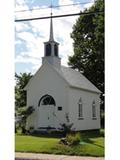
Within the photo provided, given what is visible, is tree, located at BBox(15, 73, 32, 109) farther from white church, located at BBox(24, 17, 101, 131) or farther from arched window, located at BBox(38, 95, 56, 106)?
arched window, located at BBox(38, 95, 56, 106)

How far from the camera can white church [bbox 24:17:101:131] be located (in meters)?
11.7

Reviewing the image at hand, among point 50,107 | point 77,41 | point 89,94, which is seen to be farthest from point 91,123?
point 77,41

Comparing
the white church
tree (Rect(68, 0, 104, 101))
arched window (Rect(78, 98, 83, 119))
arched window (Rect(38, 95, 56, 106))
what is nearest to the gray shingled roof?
the white church

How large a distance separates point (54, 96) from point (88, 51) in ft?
15.8

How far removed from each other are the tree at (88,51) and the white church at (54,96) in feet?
8.81

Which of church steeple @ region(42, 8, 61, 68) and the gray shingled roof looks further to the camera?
church steeple @ region(42, 8, 61, 68)

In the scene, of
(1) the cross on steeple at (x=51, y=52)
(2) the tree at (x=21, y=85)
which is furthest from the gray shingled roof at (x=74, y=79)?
(2) the tree at (x=21, y=85)

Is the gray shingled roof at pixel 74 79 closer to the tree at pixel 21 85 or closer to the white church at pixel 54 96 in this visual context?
the white church at pixel 54 96

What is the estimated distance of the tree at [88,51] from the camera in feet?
50.8

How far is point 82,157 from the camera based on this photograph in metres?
5.73
